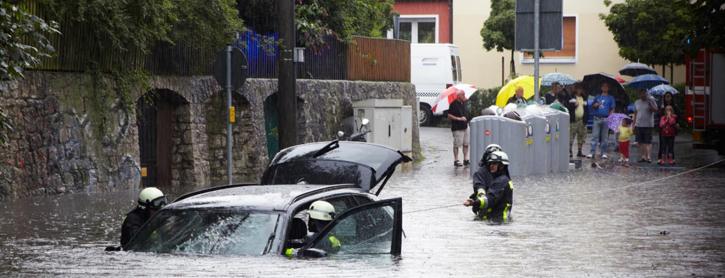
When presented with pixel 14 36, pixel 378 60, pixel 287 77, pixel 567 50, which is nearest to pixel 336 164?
pixel 14 36

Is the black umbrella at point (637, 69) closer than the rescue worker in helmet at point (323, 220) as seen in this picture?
No

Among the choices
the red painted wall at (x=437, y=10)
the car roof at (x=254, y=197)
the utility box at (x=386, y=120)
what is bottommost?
the utility box at (x=386, y=120)

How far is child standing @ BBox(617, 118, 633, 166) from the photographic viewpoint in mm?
29875

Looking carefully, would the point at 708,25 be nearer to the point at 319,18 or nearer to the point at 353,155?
the point at 319,18

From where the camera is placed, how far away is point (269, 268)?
10.3 meters

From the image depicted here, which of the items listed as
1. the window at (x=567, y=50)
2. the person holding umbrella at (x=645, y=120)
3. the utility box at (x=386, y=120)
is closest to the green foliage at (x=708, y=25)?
the person holding umbrella at (x=645, y=120)

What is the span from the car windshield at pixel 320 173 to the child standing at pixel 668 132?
15.2 meters

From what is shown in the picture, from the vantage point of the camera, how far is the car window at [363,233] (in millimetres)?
11102

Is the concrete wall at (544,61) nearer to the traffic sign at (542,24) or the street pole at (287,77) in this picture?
the traffic sign at (542,24)

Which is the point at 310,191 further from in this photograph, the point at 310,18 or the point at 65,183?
the point at 310,18

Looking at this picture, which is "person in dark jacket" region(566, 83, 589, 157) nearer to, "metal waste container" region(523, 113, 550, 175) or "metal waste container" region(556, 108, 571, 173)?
"metal waste container" region(556, 108, 571, 173)

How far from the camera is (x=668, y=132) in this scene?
29.7m

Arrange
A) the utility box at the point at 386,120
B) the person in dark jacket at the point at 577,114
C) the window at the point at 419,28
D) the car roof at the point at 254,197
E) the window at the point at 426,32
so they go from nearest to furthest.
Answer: the car roof at the point at 254,197 < the utility box at the point at 386,120 < the person in dark jacket at the point at 577,114 < the window at the point at 419,28 < the window at the point at 426,32

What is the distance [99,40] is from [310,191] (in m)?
11.2
